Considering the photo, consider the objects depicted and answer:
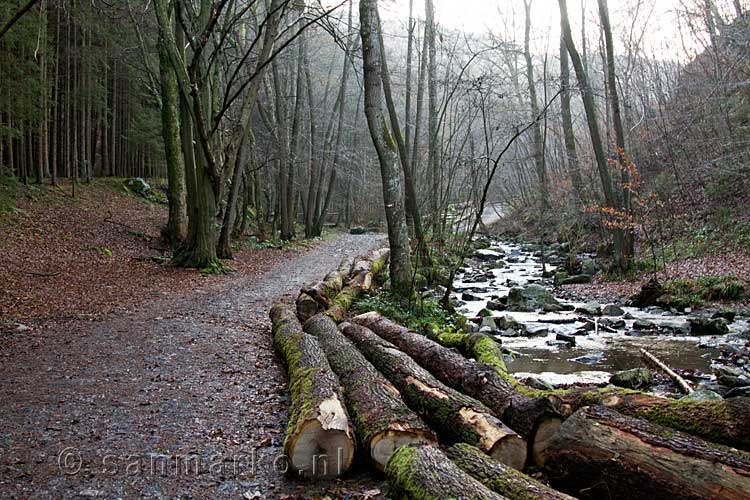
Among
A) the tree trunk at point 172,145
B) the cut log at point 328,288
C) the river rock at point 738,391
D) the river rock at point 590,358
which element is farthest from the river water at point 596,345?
the tree trunk at point 172,145

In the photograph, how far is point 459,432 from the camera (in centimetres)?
384

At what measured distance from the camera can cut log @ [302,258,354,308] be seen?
8859 mm

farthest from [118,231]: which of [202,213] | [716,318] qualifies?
[716,318]

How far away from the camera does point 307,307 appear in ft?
28.3

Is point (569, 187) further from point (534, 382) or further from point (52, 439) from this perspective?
point (52, 439)

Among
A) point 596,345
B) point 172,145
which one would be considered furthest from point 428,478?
point 172,145

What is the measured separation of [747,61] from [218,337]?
15.2 m

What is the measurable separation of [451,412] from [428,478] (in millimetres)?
1052

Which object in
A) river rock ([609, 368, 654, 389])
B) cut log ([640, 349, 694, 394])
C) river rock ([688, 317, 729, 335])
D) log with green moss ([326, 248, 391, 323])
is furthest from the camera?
river rock ([688, 317, 729, 335])

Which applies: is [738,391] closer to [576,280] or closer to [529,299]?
[529,299]

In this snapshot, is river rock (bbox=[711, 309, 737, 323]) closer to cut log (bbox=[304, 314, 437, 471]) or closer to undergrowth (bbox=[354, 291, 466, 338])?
undergrowth (bbox=[354, 291, 466, 338])

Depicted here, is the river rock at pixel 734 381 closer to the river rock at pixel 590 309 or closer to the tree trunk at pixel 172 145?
the river rock at pixel 590 309

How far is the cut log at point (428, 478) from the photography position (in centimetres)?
282

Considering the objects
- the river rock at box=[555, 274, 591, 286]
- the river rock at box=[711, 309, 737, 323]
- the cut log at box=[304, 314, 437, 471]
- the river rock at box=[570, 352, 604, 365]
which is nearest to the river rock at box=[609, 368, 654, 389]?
the river rock at box=[570, 352, 604, 365]
